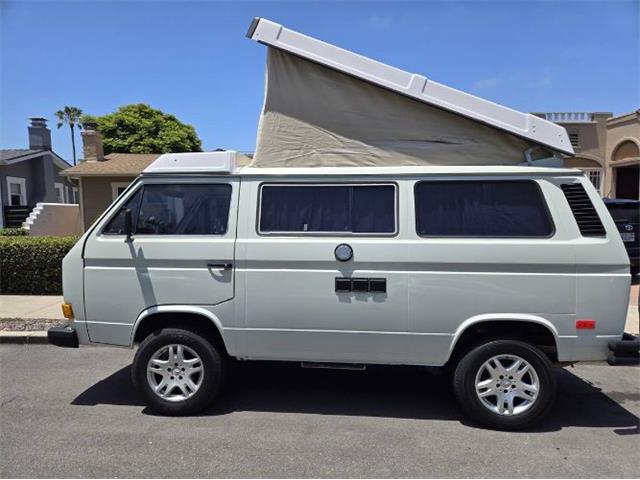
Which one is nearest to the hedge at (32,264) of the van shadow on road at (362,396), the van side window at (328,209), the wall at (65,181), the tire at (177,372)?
the van shadow on road at (362,396)

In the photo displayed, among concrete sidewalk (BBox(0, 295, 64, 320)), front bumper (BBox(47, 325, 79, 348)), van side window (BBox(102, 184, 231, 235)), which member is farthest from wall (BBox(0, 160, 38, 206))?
van side window (BBox(102, 184, 231, 235))

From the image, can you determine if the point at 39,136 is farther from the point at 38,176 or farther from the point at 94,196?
the point at 94,196

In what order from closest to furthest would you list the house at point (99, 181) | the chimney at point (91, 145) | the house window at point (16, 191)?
the house at point (99, 181)
the chimney at point (91, 145)
the house window at point (16, 191)

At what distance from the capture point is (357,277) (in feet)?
→ 13.5

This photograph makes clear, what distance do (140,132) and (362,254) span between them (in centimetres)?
2828

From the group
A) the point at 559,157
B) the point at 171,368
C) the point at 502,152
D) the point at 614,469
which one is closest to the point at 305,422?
the point at 171,368

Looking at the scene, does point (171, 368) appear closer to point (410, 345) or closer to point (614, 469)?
point (410, 345)

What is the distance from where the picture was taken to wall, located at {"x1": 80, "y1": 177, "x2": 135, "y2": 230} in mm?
16734

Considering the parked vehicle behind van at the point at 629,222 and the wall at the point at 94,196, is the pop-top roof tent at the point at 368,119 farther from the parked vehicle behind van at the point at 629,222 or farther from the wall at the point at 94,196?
the wall at the point at 94,196

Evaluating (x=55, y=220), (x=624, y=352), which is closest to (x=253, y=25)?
(x=624, y=352)

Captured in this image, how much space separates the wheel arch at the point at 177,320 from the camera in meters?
4.29

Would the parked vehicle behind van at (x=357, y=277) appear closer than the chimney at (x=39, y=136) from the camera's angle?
Yes

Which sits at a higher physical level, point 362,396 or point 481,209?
point 481,209

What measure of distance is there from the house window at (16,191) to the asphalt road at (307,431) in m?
19.6
